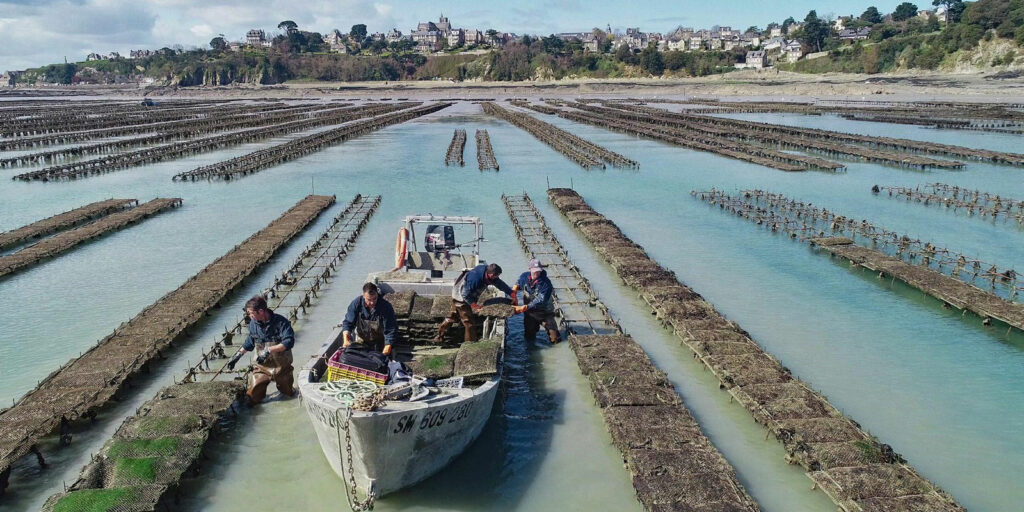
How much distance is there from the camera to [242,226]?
27.3 metres

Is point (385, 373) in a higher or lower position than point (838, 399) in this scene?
higher

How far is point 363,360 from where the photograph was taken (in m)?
9.74

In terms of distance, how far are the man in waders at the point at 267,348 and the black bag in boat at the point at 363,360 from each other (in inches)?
55.9

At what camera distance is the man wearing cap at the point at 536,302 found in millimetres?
13547

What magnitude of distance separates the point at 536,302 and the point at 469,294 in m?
1.58

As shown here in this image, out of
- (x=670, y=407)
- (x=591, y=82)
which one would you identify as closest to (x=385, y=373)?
(x=670, y=407)

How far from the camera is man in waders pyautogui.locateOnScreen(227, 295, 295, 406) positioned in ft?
34.8

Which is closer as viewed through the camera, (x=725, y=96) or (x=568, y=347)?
(x=568, y=347)

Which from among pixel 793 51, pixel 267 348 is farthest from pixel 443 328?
pixel 793 51

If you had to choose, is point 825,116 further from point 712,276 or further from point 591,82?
point 591,82

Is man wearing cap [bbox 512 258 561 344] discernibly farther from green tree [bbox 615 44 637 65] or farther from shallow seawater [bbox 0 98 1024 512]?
green tree [bbox 615 44 637 65]

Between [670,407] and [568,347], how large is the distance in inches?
155

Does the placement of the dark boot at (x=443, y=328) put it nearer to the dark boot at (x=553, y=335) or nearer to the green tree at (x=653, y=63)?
the dark boot at (x=553, y=335)

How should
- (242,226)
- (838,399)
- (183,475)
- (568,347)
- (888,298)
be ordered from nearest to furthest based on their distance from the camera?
(183,475) < (838,399) < (568,347) < (888,298) < (242,226)
